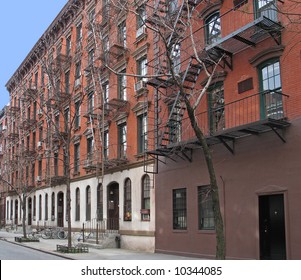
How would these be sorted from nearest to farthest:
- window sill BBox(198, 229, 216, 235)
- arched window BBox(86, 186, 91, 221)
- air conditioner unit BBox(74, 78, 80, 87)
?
1. window sill BBox(198, 229, 216, 235)
2. arched window BBox(86, 186, 91, 221)
3. air conditioner unit BBox(74, 78, 80, 87)

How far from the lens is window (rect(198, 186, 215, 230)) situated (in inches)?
648

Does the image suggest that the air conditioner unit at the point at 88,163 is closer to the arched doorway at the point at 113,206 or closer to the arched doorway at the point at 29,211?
the arched doorway at the point at 113,206

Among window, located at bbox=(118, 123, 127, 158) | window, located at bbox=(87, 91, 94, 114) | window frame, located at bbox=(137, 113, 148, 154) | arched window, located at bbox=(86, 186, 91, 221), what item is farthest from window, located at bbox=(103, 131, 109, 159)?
window frame, located at bbox=(137, 113, 148, 154)

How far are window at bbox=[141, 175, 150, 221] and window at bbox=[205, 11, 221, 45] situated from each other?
7365 millimetres

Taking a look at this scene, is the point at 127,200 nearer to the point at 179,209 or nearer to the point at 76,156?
the point at 179,209

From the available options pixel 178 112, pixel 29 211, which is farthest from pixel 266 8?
pixel 29 211

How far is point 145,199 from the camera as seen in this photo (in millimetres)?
21266

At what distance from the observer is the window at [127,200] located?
22.6 m

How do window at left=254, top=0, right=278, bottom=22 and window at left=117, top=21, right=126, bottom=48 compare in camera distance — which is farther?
window at left=117, top=21, right=126, bottom=48

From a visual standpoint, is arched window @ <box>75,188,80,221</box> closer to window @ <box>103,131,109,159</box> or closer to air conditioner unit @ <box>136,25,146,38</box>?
window @ <box>103,131,109,159</box>

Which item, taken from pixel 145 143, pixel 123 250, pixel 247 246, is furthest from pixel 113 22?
pixel 247 246

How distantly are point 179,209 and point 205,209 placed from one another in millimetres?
1881

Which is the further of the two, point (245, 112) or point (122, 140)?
point (122, 140)

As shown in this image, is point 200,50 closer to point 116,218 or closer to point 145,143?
point 145,143
